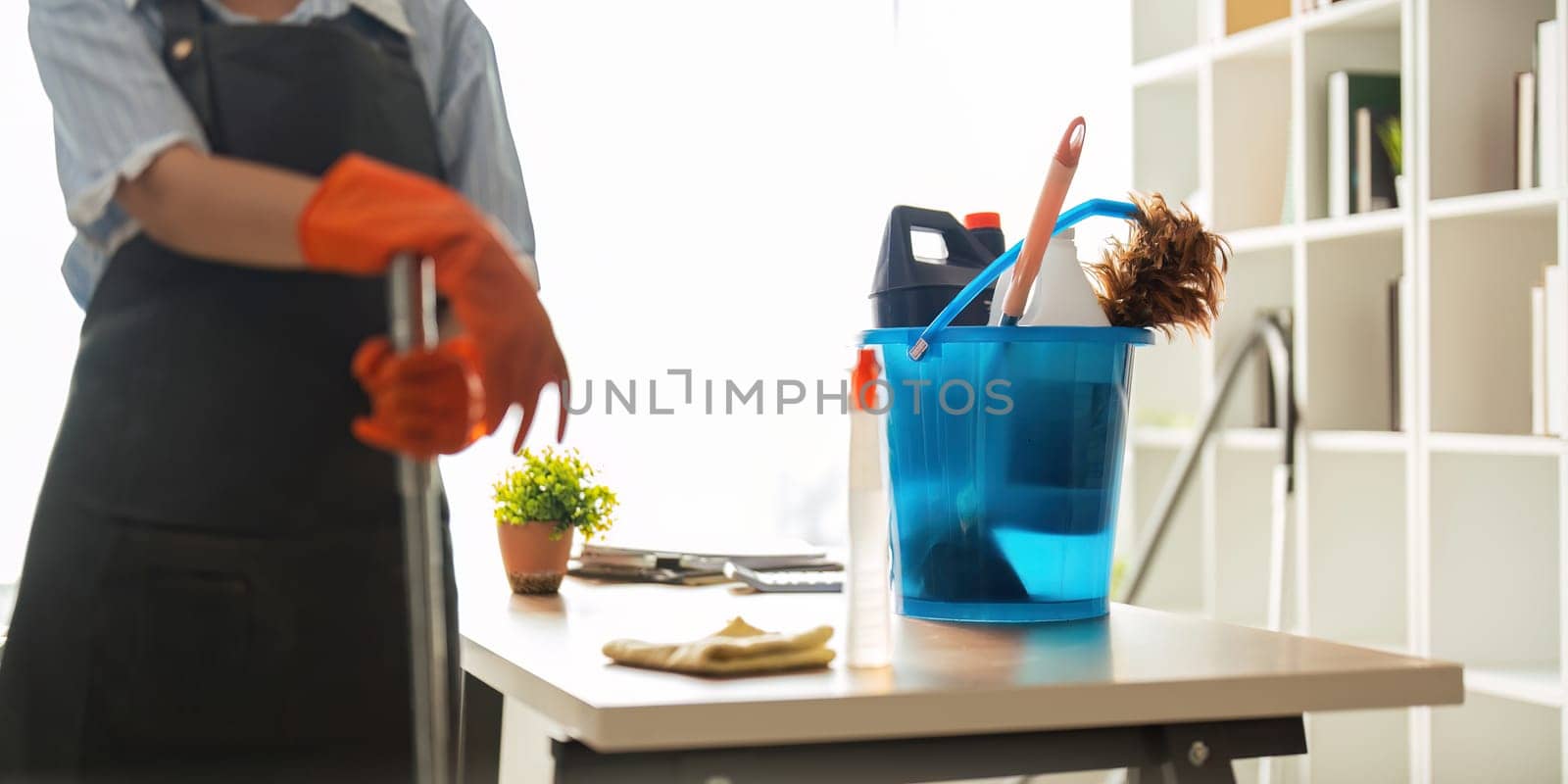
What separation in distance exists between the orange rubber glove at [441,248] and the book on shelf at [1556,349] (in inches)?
68.8

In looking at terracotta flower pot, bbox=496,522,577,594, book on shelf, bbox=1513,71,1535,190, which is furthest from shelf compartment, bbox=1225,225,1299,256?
terracotta flower pot, bbox=496,522,577,594

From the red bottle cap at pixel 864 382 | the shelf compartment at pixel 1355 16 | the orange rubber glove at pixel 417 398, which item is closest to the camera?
the orange rubber glove at pixel 417 398

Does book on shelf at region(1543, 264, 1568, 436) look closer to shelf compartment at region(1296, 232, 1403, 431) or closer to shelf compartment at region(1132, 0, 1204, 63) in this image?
shelf compartment at region(1296, 232, 1403, 431)

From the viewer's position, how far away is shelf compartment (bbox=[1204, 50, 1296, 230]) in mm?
2814

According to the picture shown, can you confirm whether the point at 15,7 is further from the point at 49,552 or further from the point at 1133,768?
the point at 1133,768

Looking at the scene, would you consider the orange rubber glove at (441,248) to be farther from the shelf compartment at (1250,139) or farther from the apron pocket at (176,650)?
the shelf compartment at (1250,139)

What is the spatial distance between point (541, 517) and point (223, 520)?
62cm

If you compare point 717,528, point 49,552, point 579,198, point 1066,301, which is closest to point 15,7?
point 579,198

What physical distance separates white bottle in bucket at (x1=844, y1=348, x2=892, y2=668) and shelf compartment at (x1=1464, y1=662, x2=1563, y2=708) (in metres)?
1.38

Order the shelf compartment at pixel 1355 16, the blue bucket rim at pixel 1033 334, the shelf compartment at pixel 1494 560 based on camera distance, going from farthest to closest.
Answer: the shelf compartment at pixel 1355 16
the shelf compartment at pixel 1494 560
the blue bucket rim at pixel 1033 334

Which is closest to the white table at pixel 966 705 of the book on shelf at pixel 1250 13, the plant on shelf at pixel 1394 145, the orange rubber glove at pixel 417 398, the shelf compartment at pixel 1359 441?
the orange rubber glove at pixel 417 398

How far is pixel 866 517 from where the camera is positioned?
1050mm

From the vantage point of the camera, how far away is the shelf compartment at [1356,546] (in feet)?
8.47

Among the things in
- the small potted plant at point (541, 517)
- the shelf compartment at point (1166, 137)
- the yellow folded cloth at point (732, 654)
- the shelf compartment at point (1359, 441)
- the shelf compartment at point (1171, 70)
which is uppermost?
the shelf compartment at point (1171, 70)
